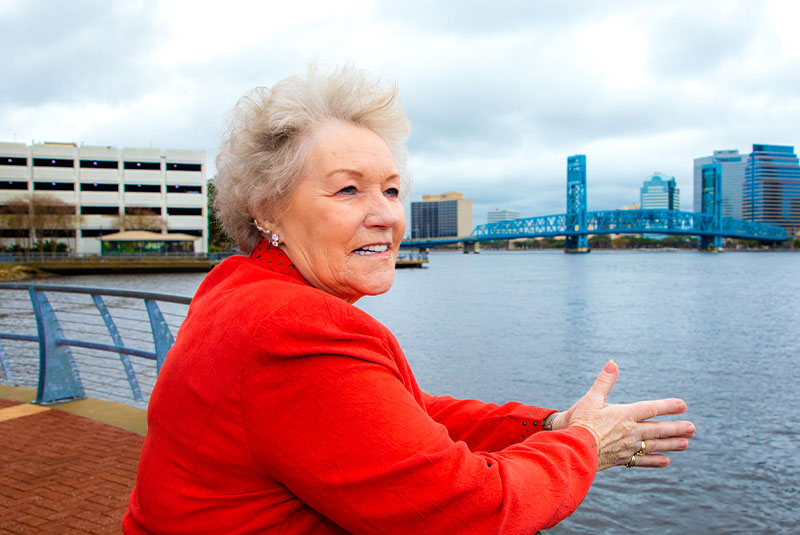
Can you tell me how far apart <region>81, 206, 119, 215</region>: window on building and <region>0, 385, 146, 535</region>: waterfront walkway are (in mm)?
49971

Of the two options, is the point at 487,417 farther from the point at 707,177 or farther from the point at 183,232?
the point at 707,177

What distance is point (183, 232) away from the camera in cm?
4962

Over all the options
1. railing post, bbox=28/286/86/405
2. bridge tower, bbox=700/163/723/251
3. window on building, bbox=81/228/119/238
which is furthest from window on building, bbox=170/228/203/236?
bridge tower, bbox=700/163/723/251

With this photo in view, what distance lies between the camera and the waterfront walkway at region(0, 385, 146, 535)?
2029 mm

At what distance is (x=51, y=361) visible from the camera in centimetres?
330

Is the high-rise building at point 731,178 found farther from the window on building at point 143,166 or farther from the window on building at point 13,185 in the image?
the window on building at point 13,185

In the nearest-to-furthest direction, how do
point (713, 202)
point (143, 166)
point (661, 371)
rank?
point (661, 371), point (143, 166), point (713, 202)

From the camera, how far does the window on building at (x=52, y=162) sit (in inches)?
1871

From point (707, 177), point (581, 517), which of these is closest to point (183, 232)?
point (581, 517)

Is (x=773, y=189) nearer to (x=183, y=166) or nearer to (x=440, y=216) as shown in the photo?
(x=440, y=216)

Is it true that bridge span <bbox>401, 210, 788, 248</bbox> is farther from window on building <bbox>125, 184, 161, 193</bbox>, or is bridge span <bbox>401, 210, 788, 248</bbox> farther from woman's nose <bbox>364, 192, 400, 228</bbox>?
woman's nose <bbox>364, 192, 400, 228</bbox>

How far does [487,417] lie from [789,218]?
502 ft

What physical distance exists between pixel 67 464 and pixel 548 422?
218 cm

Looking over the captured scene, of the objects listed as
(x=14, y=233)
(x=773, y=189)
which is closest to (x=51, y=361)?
(x=14, y=233)
